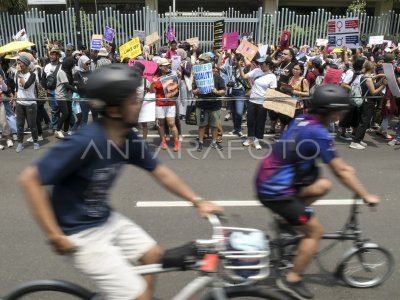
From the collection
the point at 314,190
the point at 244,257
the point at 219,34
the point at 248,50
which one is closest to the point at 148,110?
the point at 248,50

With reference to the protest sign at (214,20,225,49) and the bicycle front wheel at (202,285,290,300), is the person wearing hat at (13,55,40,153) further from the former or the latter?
the bicycle front wheel at (202,285,290,300)

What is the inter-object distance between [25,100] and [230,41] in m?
5.56

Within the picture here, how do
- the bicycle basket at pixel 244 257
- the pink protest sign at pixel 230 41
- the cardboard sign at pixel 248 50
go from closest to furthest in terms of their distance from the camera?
the bicycle basket at pixel 244 257 < the cardboard sign at pixel 248 50 < the pink protest sign at pixel 230 41

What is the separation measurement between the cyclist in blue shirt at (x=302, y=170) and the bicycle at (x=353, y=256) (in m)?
0.13

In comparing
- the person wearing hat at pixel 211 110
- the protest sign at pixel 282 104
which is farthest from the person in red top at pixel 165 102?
the protest sign at pixel 282 104

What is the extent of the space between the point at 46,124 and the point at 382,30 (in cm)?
1692

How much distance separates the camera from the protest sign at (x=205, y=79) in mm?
7730

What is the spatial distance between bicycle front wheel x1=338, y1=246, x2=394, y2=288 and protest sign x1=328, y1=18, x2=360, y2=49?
7.24 meters

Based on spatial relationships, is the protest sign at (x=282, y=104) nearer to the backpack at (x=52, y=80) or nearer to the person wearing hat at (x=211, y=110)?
the person wearing hat at (x=211, y=110)

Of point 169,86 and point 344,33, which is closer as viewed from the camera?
point 169,86

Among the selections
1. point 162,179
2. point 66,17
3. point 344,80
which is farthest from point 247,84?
point 66,17

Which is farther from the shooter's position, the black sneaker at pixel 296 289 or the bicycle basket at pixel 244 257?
the black sneaker at pixel 296 289

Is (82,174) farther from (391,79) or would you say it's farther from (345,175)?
(391,79)

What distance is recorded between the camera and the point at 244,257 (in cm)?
217
